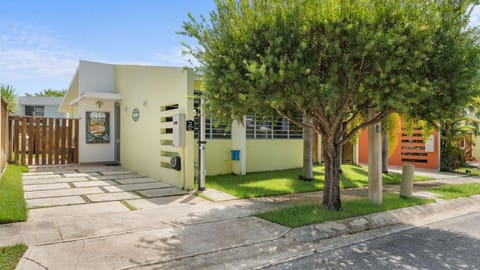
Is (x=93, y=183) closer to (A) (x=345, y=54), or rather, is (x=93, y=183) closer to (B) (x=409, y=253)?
(A) (x=345, y=54)

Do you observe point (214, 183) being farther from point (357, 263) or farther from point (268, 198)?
point (357, 263)

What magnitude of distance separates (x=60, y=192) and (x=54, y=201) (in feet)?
3.64

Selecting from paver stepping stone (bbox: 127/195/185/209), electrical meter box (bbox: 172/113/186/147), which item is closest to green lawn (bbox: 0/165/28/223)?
paver stepping stone (bbox: 127/195/185/209)

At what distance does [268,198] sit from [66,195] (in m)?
4.87

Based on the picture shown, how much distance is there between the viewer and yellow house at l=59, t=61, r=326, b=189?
8.86 m

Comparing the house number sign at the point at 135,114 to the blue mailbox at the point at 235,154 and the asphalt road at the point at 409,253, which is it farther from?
the asphalt road at the point at 409,253

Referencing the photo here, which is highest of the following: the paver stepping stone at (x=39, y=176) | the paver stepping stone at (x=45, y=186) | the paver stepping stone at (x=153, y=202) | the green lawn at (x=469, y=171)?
the paver stepping stone at (x=39, y=176)

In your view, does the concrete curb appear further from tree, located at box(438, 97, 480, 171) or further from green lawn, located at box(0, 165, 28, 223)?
tree, located at box(438, 97, 480, 171)

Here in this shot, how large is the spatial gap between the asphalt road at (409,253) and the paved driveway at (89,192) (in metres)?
4.03

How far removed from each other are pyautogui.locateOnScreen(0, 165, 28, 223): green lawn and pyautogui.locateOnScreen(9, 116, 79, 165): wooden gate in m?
3.99

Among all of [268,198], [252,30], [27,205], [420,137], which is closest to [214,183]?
[268,198]

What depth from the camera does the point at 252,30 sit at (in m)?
5.70

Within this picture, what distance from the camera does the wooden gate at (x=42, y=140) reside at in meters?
12.7

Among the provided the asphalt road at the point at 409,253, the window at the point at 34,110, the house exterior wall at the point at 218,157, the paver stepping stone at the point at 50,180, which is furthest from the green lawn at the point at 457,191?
the window at the point at 34,110
